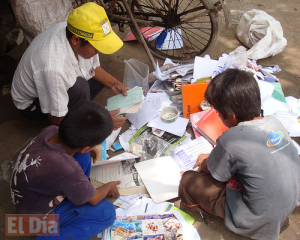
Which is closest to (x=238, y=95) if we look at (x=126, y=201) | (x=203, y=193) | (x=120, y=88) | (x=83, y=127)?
(x=203, y=193)

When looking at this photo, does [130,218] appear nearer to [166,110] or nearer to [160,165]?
[160,165]

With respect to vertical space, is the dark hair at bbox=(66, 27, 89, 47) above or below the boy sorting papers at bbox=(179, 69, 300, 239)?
above

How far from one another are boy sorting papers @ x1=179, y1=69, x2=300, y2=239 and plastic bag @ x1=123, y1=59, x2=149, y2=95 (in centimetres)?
115

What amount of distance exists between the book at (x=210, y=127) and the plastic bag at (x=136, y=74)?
0.69 metres

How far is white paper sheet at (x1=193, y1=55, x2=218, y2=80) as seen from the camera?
92.3 inches

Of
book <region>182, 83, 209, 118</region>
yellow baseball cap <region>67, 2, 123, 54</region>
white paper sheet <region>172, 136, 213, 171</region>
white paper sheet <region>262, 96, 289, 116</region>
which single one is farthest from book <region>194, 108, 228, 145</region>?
yellow baseball cap <region>67, 2, 123, 54</region>

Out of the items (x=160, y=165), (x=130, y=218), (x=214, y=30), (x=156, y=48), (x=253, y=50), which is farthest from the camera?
(x=156, y=48)

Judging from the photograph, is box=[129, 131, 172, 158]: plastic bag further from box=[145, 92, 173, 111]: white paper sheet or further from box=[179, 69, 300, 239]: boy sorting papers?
box=[179, 69, 300, 239]: boy sorting papers

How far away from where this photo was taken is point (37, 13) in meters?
2.31

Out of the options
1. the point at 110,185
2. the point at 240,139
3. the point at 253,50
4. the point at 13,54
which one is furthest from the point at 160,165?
the point at 13,54

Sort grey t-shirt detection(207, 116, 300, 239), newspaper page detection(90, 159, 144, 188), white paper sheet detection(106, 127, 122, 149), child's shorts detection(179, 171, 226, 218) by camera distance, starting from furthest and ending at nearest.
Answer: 1. white paper sheet detection(106, 127, 122, 149)
2. newspaper page detection(90, 159, 144, 188)
3. child's shorts detection(179, 171, 226, 218)
4. grey t-shirt detection(207, 116, 300, 239)

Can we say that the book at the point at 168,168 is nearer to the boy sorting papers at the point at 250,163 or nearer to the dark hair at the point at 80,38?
the boy sorting papers at the point at 250,163

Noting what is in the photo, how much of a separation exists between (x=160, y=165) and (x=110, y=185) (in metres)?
0.42

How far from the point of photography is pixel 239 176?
129 centimetres
